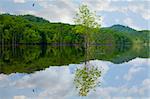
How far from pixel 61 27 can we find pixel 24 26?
52.6 ft

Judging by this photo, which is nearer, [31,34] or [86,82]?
[86,82]

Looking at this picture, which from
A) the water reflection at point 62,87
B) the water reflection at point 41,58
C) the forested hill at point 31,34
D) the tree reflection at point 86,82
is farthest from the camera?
the forested hill at point 31,34

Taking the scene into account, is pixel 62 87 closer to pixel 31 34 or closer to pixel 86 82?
pixel 86 82

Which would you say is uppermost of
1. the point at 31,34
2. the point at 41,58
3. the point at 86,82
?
the point at 31,34

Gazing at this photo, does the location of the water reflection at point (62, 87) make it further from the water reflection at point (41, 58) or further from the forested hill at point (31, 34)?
the forested hill at point (31, 34)

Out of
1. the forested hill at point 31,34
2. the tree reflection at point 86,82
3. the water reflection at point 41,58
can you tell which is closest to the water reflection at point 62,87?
the tree reflection at point 86,82

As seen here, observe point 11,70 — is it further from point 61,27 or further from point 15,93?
point 61,27

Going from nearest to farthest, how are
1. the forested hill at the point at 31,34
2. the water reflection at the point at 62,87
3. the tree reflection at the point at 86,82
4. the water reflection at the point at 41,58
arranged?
the water reflection at the point at 62,87
the tree reflection at the point at 86,82
the water reflection at the point at 41,58
the forested hill at the point at 31,34

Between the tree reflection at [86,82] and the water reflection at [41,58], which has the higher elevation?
the tree reflection at [86,82]

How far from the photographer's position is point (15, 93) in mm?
11703

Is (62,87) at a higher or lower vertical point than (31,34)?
lower

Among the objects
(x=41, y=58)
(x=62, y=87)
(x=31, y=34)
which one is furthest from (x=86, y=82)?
(x=31, y=34)

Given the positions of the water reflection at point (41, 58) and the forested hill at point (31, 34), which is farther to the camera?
the forested hill at point (31, 34)

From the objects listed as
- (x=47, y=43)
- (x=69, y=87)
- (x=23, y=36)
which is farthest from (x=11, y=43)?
(x=69, y=87)
